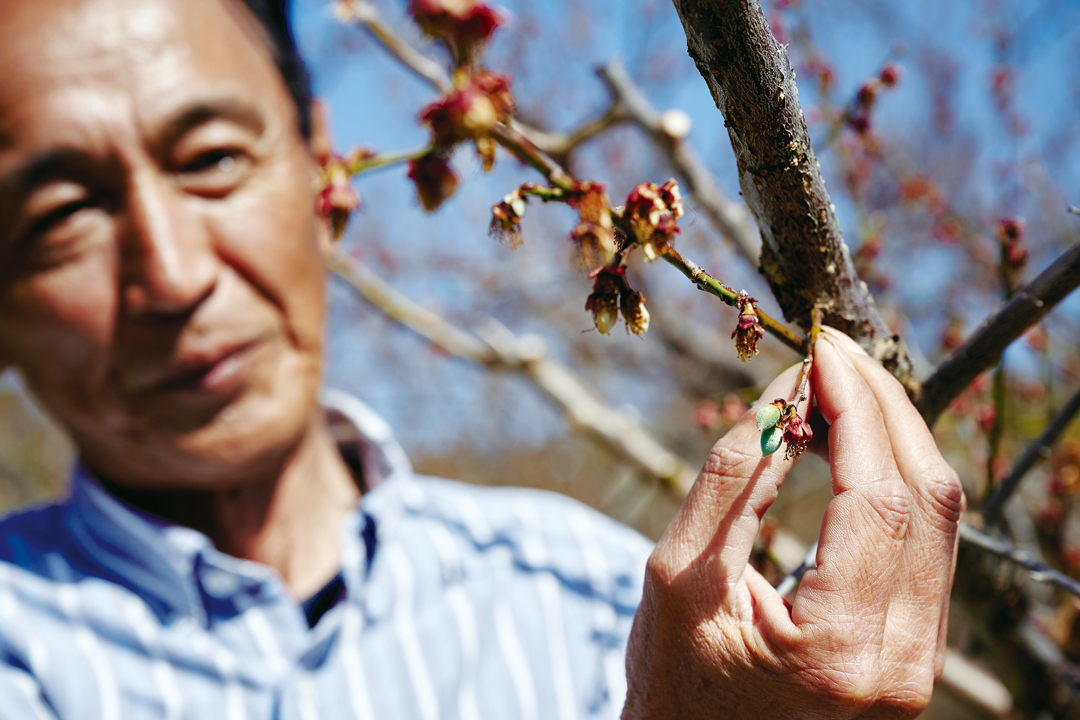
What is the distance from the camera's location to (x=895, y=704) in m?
0.78

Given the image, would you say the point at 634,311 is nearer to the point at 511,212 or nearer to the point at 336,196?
the point at 511,212

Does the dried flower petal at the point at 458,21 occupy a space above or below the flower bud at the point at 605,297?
above

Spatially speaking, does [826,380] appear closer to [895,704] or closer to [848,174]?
[895,704]

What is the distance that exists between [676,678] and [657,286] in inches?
184

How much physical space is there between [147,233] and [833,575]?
60.2 inches

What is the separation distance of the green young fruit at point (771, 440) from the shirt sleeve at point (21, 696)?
180 centimetres

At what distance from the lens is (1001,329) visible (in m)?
0.83

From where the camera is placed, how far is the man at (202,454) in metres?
1.41

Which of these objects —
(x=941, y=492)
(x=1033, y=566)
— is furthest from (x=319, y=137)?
(x=1033, y=566)

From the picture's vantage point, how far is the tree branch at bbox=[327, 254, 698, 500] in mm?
2930

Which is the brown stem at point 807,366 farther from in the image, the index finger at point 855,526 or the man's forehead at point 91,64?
the man's forehead at point 91,64

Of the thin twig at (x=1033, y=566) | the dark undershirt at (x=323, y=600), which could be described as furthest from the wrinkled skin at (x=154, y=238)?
the thin twig at (x=1033, y=566)

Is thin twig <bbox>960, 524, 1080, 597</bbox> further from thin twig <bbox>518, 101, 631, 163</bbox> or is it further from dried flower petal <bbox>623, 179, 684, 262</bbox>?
thin twig <bbox>518, 101, 631, 163</bbox>

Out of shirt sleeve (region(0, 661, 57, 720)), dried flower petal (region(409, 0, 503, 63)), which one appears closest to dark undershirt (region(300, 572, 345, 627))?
shirt sleeve (region(0, 661, 57, 720))
